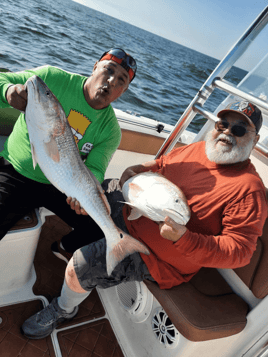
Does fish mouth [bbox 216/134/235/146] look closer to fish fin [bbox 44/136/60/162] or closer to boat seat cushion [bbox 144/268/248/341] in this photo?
boat seat cushion [bbox 144/268/248/341]

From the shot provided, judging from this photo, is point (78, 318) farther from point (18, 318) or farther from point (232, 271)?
point (232, 271)

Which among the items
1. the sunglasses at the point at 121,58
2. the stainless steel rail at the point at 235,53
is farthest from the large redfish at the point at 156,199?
the stainless steel rail at the point at 235,53

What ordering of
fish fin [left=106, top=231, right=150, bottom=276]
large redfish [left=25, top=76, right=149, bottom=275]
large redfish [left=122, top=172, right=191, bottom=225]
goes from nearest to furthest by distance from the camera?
large redfish [left=25, top=76, right=149, bottom=275]
large redfish [left=122, top=172, right=191, bottom=225]
fish fin [left=106, top=231, right=150, bottom=276]

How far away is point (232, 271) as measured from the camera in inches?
83.4

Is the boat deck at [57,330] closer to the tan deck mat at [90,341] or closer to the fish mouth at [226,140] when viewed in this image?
the tan deck mat at [90,341]

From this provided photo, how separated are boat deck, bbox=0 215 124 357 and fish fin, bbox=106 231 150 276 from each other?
822 millimetres

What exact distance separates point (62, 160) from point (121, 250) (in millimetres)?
693

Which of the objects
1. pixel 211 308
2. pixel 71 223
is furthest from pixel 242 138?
pixel 71 223

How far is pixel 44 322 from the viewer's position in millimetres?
1881

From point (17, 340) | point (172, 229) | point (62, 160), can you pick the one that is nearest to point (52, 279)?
point (17, 340)

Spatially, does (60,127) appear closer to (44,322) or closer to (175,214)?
(175,214)

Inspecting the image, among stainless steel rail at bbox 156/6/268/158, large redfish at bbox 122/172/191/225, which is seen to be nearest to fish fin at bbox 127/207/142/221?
large redfish at bbox 122/172/191/225

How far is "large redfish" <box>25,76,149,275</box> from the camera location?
1.45 m

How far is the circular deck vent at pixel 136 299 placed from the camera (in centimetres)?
200
